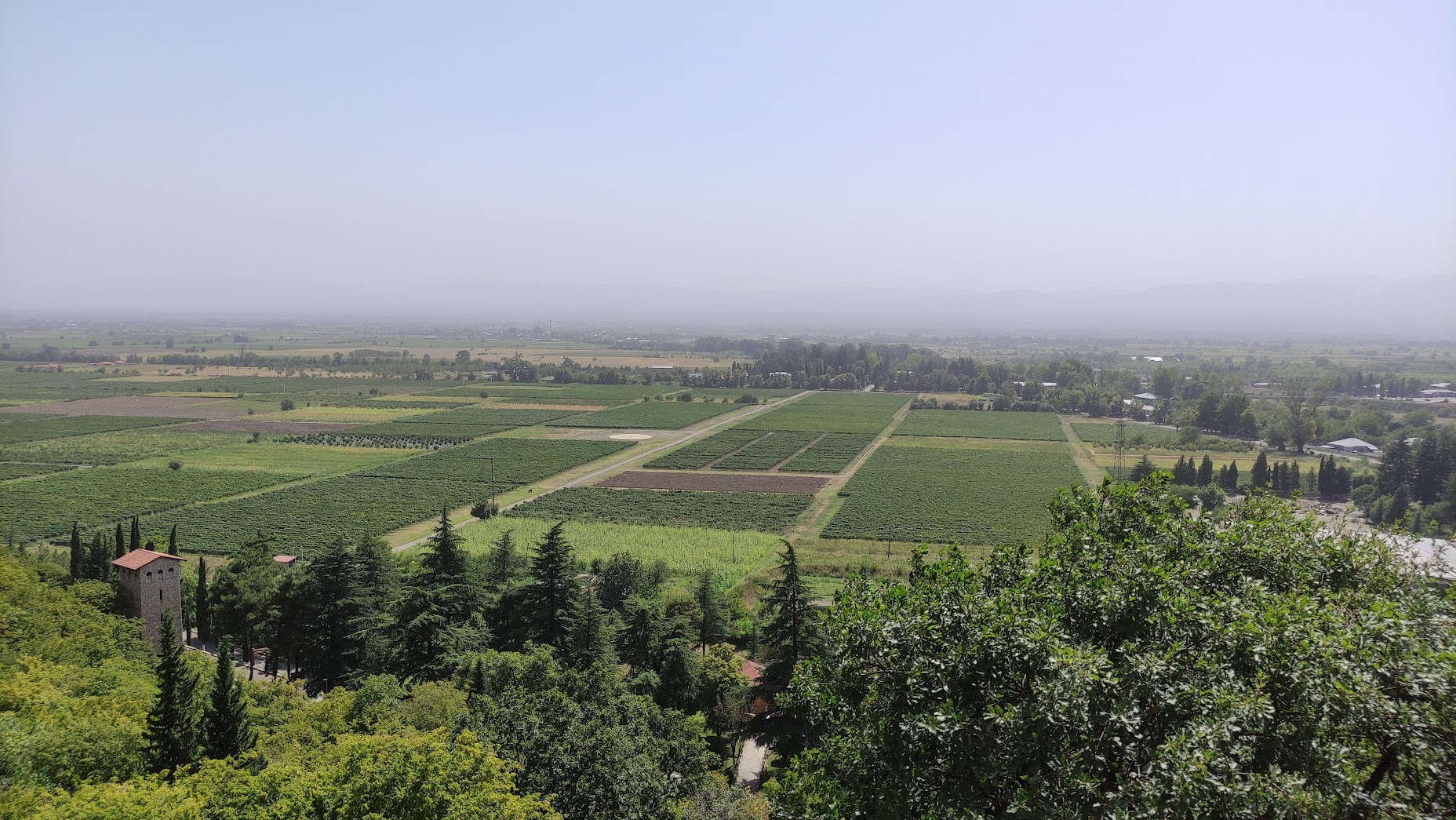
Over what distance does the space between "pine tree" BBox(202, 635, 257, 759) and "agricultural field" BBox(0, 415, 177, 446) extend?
238ft

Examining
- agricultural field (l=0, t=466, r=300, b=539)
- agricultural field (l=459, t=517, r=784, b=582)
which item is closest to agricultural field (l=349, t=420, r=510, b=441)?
agricultural field (l=0, t=466, r=300, b=539)

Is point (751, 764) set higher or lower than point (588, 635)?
lower

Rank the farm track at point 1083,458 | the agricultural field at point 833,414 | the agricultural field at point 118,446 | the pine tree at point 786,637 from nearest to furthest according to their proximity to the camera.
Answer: the pine tree at point 786,637
the farm track at point 1083,458
the agricultural field at point 118,446
the agricultural field at point 833,414

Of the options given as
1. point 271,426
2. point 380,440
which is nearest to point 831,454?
point 380,440

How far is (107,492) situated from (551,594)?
44.8 m

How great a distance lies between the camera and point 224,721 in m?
14.7

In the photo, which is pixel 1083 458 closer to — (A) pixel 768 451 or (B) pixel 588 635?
(A) pixel 768 451

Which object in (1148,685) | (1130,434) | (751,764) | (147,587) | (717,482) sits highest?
(1148,685)

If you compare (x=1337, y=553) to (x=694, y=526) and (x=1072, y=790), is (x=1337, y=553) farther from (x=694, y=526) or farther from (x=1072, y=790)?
(x=694, y=526)

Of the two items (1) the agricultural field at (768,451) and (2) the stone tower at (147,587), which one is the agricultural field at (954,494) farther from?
(2) the stone tower at (147,587)

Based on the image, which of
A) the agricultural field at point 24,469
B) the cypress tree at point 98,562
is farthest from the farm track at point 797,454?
the agricultural field at point 24,469

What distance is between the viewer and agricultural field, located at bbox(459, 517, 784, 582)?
39.7 meters

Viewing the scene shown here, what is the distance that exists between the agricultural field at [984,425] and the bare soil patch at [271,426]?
185 ft

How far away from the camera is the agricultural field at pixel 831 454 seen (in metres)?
65.7
